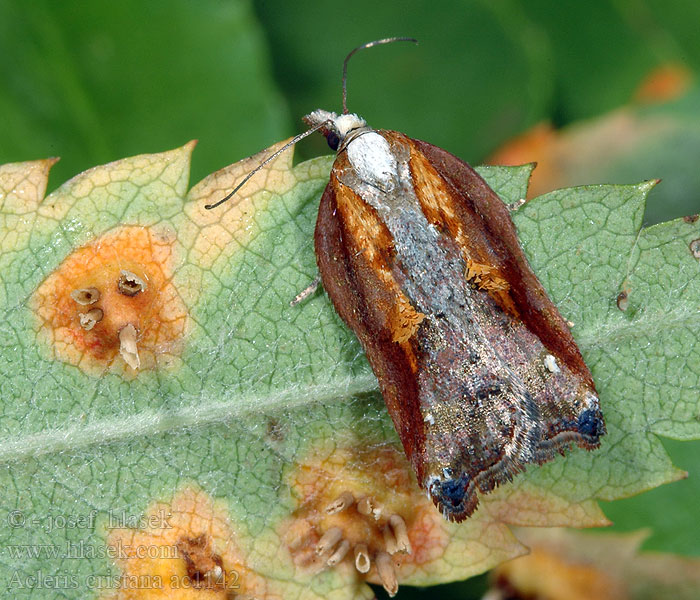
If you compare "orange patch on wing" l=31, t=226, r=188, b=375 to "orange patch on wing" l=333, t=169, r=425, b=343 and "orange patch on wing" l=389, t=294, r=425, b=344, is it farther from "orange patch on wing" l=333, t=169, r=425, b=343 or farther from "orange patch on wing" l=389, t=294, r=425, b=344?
"orange patch on wing" l=389, t=294, r=425, b=344

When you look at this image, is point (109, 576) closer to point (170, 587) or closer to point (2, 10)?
point (170, 587)

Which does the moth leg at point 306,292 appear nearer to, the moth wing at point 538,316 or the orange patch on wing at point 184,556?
the moth wing at point 538,316

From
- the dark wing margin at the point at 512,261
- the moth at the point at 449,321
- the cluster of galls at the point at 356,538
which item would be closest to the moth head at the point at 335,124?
the moth at the point at 449,321

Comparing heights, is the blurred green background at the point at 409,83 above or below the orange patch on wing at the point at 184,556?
above

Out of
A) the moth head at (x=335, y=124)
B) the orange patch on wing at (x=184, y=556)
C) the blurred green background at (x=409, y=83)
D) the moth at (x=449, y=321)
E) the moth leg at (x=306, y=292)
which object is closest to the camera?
the moth at (x=449, y=321)

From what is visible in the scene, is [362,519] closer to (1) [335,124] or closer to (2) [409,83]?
(1) [335,124]

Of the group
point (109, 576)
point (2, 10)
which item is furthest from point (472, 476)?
point (2, 10)

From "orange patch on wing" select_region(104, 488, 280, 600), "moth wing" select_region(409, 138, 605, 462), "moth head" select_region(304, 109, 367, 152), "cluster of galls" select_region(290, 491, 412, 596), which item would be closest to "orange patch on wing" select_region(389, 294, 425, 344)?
"moth wing" select_region(409, 138, 605, 462)
